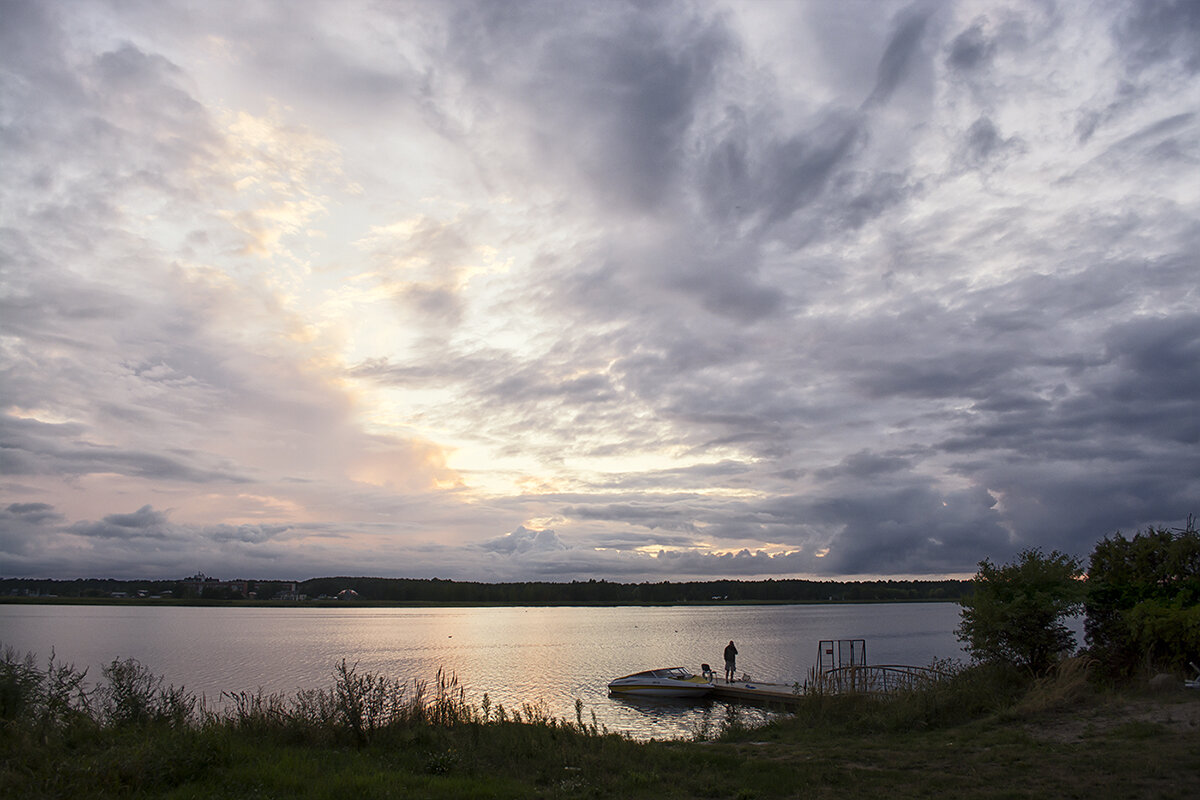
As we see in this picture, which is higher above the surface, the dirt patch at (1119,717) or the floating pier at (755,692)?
the dirt patch at (1119,717)

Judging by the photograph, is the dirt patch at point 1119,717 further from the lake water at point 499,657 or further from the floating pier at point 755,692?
the floating pier at point 755,692

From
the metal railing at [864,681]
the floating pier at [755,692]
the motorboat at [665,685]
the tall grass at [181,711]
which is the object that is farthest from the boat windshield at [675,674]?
the tall grass at [181,711]

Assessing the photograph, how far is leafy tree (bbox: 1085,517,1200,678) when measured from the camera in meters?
17.1

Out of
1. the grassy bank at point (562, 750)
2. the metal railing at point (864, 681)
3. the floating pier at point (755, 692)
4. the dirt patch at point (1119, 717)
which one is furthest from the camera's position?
the floating pier at point (755, 692)

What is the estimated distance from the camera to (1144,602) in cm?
1805

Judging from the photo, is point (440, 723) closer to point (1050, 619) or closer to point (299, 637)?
point (1050, 619)

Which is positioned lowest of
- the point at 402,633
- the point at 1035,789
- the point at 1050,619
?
the point at 402,633

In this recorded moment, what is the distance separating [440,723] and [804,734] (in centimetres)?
786

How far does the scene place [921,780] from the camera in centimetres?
1095

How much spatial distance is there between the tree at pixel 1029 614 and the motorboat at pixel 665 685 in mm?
16997

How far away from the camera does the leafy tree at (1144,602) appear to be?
17.1 meters

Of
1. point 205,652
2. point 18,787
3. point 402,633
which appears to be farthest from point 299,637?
point 18,787

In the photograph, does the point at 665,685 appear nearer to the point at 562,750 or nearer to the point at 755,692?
→ the point at 755,692

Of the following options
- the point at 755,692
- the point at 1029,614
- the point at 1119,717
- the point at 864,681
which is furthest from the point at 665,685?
the point at 1119,717
